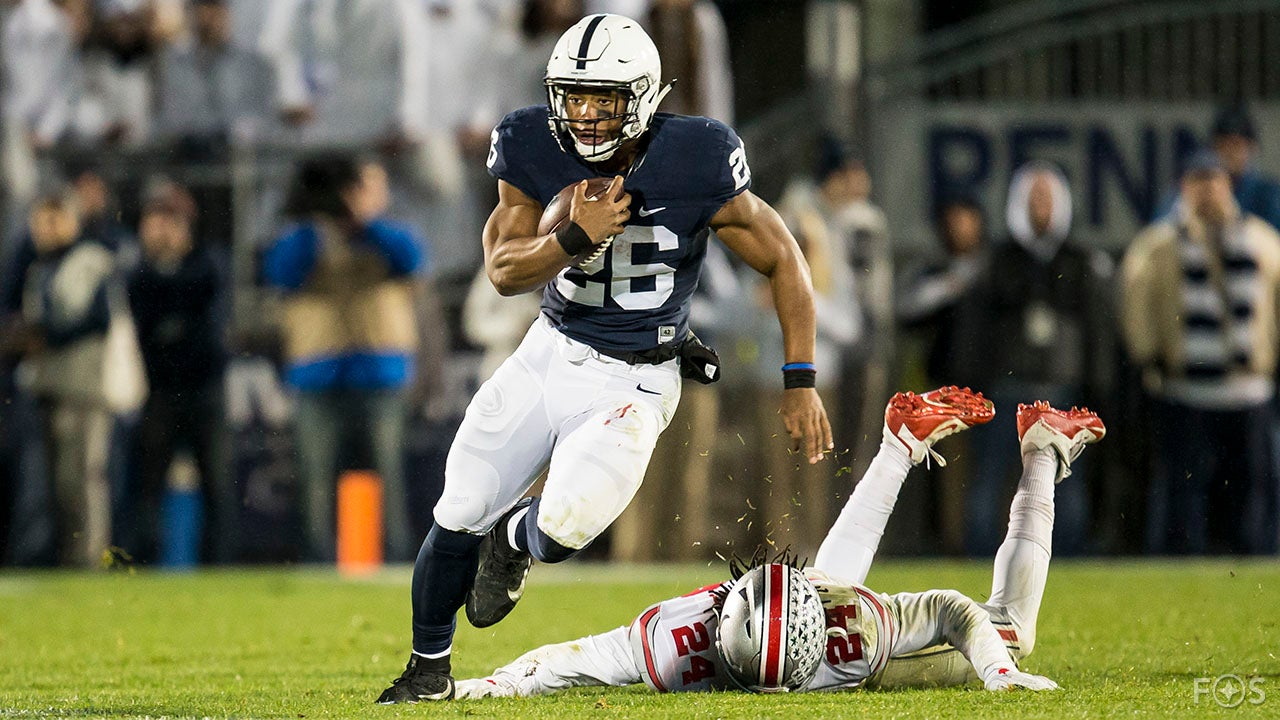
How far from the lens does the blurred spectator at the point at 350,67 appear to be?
10.5 meters

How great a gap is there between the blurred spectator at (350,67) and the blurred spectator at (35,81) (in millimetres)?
1295

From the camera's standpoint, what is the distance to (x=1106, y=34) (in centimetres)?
1109

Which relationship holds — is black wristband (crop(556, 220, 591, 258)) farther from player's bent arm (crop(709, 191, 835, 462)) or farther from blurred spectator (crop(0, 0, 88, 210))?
blurred spectator (crop(0, 0, 88, 210))

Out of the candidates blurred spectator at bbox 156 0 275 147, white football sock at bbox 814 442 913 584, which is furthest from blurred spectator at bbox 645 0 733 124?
white football sock at bbox 814 442 913 584

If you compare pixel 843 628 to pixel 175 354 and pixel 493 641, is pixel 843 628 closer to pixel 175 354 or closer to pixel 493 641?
pixel 493 641

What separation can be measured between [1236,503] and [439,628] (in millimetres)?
6053

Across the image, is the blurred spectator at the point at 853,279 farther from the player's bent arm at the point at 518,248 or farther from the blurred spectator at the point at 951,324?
the player's bent arm at the point at 518,248

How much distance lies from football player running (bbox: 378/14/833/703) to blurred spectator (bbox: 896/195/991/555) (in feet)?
15.7

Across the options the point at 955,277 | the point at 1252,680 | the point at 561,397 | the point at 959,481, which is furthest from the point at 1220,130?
the point at 561,397

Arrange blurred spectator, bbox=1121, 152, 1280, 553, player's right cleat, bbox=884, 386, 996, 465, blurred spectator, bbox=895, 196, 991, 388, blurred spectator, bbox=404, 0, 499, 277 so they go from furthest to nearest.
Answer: blurred spectator, bbox=404, 0, 499, 277
blurred spectator, bbox=895, 196, 991, 388
blurred spectator, bbox=1121, 152, 1280, 553
player's right cleat, bbox=884, 386, 996, 465

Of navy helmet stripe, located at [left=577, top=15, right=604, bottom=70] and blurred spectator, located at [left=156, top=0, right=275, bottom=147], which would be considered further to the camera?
blurred spectator, located at [left=156, top=0, right=275, bottom=147]

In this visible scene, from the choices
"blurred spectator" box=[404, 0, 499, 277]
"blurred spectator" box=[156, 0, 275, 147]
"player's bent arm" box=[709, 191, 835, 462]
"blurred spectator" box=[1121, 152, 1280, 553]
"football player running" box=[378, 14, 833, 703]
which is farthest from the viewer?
"blurred spectator" box=[156, 0, 275, 147]

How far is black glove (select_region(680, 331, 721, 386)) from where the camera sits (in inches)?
217

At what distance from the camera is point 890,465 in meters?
5.82
